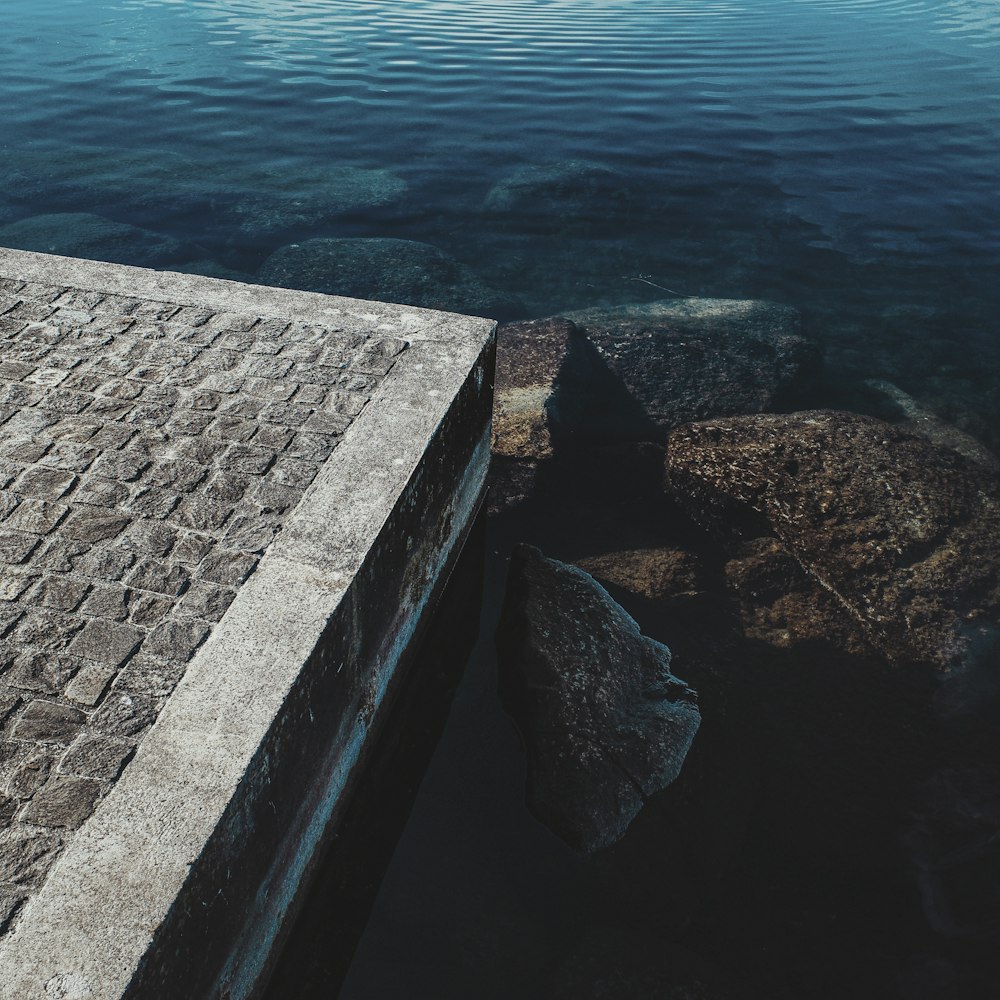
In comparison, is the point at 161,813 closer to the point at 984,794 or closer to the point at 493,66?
the point at 984,794

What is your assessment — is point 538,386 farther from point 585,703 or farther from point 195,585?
point 195,585

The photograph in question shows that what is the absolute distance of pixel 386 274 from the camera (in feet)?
40.0

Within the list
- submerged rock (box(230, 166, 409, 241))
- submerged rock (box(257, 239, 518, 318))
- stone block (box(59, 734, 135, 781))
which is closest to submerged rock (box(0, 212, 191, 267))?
submerged rock (box(230, 166, 409, 241))

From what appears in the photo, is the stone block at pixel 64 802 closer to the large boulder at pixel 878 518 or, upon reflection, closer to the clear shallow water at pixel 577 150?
the large boulder at pixel 878 518

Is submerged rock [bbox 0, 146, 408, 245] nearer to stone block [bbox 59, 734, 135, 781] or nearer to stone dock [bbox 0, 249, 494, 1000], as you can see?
stone dock [bbox 0, 249, 494, 1000]

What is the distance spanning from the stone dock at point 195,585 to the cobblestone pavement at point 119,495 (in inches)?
0.5

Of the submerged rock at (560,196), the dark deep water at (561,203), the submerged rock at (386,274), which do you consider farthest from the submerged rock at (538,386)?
the submerged rock at (560,196)

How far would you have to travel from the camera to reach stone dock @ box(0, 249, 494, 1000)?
311cm

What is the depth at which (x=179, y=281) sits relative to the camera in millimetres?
6570

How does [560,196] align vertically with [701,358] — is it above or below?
below

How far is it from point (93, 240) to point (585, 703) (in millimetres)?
10516

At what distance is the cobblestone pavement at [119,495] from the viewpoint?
11.2ft

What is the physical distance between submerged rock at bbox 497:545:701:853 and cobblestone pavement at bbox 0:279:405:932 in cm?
190

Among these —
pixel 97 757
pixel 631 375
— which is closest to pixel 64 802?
pixel 97 757
